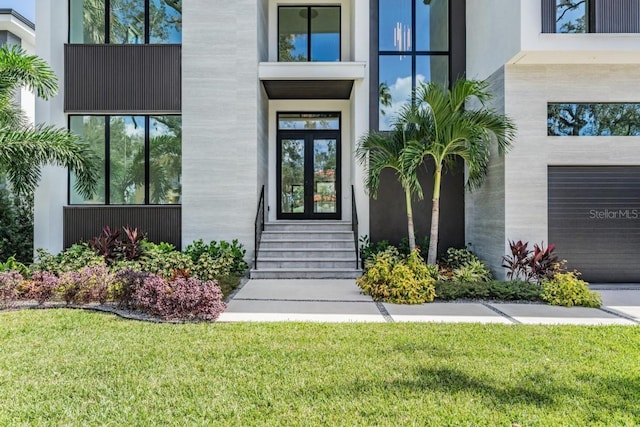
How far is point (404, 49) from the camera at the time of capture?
372 inches

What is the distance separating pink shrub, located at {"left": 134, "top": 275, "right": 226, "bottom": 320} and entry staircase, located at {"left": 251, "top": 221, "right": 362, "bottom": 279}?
124 inches

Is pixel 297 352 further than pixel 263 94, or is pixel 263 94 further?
pixel 263 94

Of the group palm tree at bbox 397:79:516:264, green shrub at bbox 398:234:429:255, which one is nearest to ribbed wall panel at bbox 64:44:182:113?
palm tree at bbox 397:79:516:264

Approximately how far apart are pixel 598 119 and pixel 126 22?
10.6 meters

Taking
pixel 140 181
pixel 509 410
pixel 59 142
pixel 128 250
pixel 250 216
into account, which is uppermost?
pixel 59 142

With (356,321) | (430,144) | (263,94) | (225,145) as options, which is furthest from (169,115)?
(356,321)

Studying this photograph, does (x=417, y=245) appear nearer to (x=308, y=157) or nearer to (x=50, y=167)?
(x=308, y=157)

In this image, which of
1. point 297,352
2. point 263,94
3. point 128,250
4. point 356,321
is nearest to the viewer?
point 297,352

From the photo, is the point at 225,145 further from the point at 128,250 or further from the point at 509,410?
the point at 509,410

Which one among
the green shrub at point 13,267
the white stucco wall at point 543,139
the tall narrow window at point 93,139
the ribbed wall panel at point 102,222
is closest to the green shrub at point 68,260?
the green shrub at point 13,267

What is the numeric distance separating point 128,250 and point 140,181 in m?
1.77

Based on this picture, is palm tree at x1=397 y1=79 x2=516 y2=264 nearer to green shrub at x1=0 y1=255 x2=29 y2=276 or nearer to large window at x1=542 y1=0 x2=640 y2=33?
large window at x1=542 y1=0 x2=640 y2=33

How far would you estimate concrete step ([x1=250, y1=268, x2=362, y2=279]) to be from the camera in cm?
824

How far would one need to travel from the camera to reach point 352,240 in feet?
30.2
